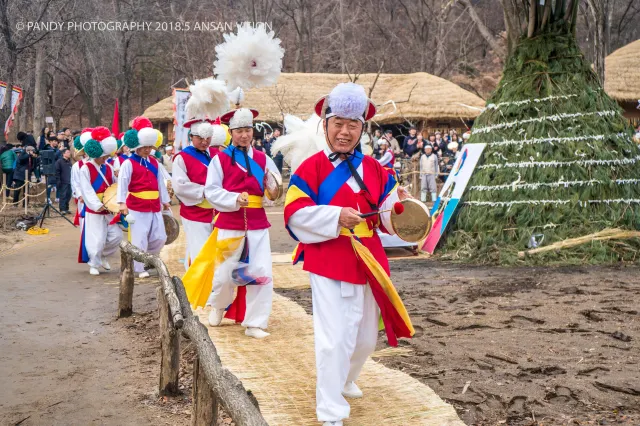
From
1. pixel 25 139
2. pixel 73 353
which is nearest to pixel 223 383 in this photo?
pixel 73 353

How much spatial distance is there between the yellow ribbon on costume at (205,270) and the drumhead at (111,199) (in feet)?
13.3

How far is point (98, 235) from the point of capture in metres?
11.2

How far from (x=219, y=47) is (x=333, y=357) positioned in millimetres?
3773

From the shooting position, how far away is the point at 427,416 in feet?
14.9

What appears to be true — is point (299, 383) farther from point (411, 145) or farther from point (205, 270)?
point (411, 145)

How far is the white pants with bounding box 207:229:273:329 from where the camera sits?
671 cm

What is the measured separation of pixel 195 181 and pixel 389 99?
2525 cm

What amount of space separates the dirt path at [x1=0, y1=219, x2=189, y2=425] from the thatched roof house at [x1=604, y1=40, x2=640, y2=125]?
21.9 m

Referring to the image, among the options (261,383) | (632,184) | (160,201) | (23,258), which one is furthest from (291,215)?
(23,258)

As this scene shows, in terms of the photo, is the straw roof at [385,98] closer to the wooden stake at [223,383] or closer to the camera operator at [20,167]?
the camera operator at [20,167]

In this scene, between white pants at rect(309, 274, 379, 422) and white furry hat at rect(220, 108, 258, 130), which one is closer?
white pants at rect(309, 274, 379, 422)

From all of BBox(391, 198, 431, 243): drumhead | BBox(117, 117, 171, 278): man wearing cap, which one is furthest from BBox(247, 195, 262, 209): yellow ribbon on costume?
BBox(117, 117, 171, 278): man wearing cap

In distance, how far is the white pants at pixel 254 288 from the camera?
6.71 m

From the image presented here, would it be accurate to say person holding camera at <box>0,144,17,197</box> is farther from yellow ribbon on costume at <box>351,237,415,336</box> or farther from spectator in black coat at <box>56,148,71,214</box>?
yellow ribbon on costume at <box>351,237,415,336</box>
